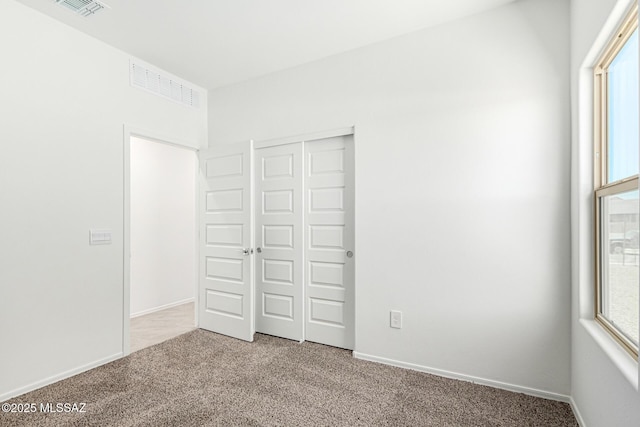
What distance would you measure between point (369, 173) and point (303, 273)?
1198 millimetres

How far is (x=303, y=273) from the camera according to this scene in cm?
329

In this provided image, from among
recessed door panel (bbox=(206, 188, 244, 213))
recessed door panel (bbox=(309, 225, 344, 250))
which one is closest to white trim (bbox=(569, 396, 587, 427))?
recessed door panel (bbox=(309, 225, 344, 250))

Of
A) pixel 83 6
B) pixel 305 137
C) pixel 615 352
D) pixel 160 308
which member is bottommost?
pixel 160 308

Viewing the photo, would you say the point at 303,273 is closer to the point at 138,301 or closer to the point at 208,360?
the point at 208,360

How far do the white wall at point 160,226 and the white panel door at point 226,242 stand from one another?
3.04 feet

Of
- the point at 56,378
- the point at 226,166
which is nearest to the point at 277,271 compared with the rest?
the point at 226,166

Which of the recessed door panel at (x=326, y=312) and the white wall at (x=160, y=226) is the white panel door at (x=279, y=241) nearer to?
the recessed door panel at (x=326, y=312)

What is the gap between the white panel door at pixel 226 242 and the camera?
338 centimetres

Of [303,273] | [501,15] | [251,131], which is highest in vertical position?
[501,15]

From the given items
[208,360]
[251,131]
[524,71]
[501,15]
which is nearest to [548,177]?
[524,71]

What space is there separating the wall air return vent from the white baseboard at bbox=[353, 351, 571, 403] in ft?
10.5

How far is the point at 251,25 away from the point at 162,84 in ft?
4.42

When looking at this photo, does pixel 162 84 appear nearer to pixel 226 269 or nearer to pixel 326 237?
pixel 226 269

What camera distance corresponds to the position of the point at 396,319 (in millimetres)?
2752
